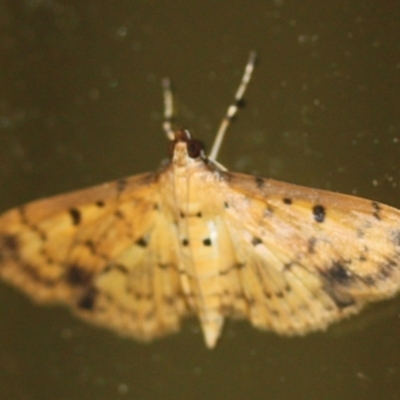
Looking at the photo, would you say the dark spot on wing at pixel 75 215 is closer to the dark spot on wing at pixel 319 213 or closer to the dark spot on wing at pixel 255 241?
the dark spot on wing at pixel 255 241

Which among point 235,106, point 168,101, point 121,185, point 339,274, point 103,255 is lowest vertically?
point 339,274

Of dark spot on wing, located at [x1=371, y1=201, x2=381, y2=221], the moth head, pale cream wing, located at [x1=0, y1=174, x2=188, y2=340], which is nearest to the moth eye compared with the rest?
the moth head

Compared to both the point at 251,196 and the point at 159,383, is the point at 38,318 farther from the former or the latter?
the point at 251,196

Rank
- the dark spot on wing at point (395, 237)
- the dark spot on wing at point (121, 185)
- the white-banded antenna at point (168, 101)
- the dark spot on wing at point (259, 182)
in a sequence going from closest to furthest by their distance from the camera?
1. the dark spot on wing at point (395, 237)
2. the dark spot on wing at point (259, 182)
3. the dark spot on wing at point (121, 185)
4. the white-banded antenna at point (168, 101)

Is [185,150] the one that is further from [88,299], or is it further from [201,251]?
[88,299]

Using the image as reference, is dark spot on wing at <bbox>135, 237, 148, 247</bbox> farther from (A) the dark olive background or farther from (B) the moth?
(A) the dark olive background

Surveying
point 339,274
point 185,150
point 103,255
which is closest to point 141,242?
point 103,255

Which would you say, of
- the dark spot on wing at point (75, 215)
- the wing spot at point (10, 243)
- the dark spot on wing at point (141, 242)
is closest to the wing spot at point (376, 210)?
the dark spot on wing at point (141, 242)
